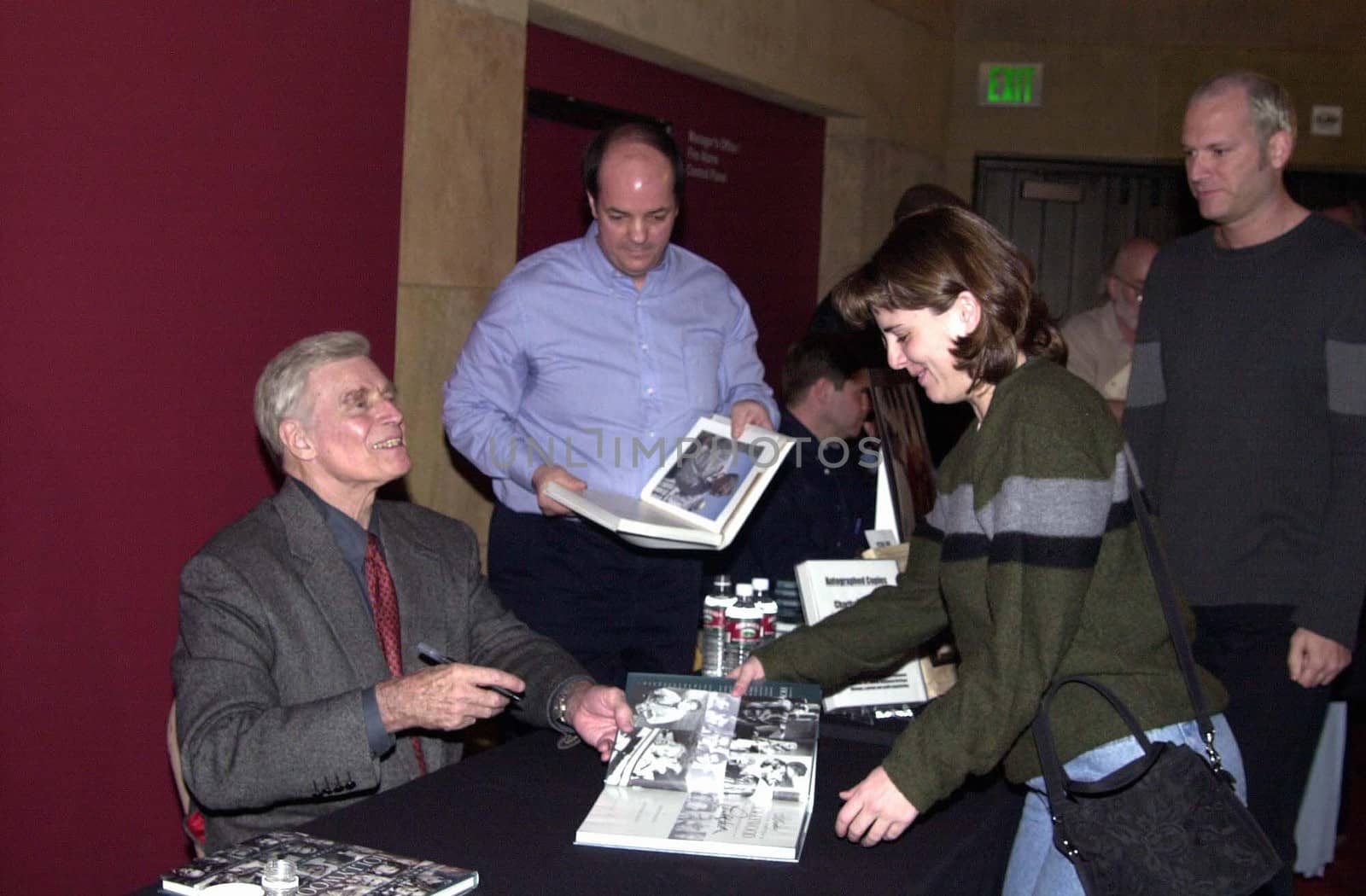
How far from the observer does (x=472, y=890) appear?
1.70 metres

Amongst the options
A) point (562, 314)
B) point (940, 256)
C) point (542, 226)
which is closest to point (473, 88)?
point (542, 226)

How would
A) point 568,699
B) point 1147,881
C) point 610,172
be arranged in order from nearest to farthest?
point 1147,881, point 568,699, point 610,172

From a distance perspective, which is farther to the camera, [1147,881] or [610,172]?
[610,172]

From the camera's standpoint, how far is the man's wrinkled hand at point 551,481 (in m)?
3.10

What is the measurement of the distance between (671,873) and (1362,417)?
182 centimetres

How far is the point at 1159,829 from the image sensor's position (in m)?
1.81

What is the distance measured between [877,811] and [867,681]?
0.94 m

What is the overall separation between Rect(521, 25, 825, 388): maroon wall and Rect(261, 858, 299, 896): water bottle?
3243mm

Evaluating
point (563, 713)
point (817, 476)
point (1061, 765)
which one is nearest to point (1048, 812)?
point (1061, 765)

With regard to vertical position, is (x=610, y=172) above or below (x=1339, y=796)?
above

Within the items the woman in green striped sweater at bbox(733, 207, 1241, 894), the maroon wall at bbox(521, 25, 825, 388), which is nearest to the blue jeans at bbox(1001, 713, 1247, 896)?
the woman in green striped sweater at bbox(733, 207, 1241, 894)

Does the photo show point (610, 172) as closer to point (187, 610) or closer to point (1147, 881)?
point (187, 610)

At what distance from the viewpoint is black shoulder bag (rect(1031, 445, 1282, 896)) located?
5.89 feet

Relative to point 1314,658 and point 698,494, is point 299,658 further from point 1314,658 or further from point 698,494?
point 1314,658
